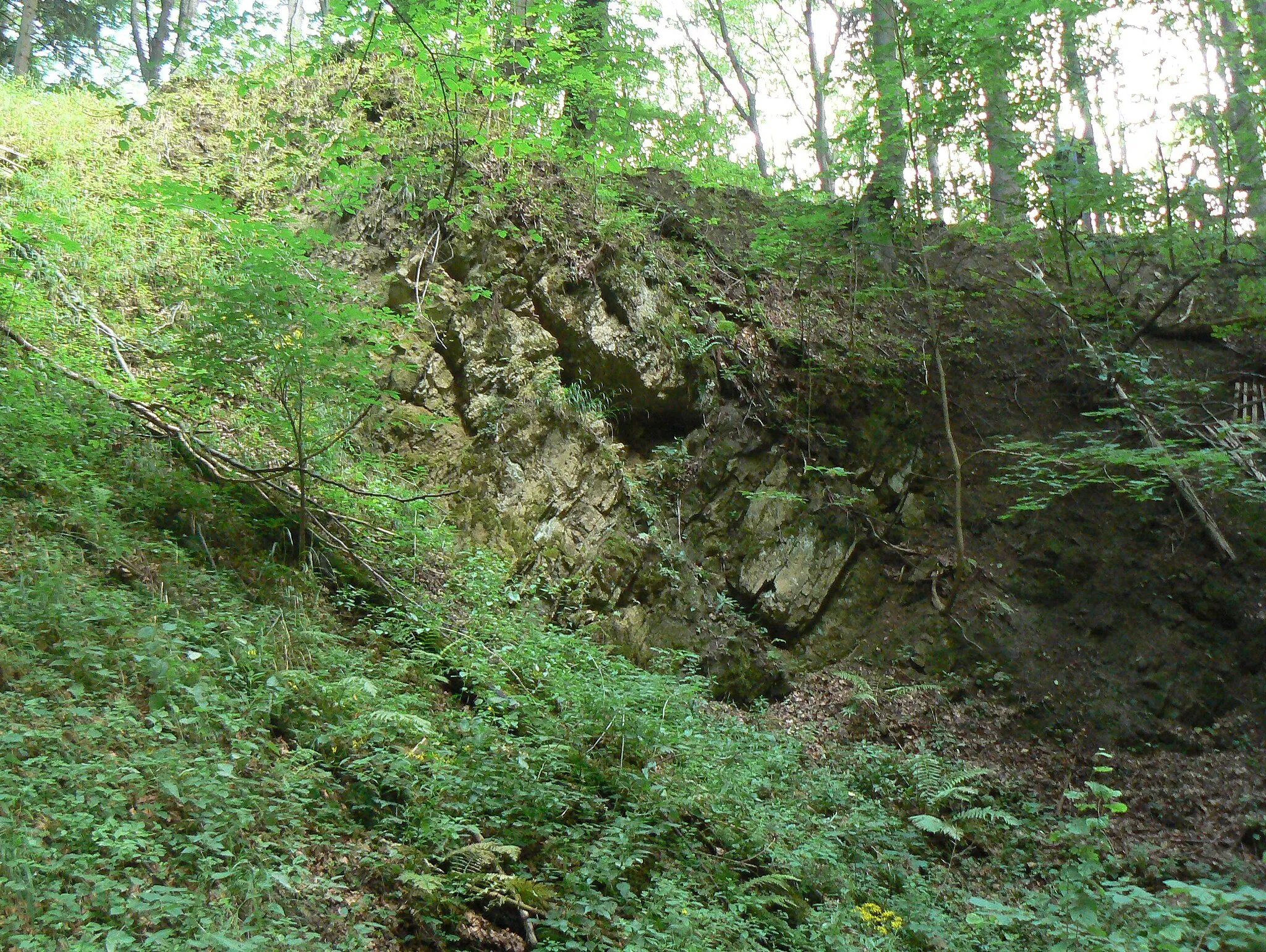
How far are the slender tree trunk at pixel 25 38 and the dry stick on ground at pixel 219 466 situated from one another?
1042 centimetres

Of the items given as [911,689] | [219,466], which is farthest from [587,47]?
[911,689]

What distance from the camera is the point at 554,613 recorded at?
276 inches

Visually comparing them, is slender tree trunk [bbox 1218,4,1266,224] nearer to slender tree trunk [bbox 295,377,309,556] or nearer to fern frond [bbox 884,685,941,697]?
fern frond [bbox 884,685,941,697]

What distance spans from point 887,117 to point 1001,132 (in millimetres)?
1622

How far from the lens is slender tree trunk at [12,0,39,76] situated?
39.8 feet

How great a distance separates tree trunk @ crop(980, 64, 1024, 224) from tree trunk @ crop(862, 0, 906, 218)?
3.25 ft

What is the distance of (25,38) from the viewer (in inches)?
486

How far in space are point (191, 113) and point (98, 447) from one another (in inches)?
271

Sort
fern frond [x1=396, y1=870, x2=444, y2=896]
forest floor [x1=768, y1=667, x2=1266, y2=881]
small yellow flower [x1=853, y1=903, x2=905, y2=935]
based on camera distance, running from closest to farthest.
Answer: fern frond [x1=396, y1=870, x2=444, y2=896] → small yellow flower [x1=853, y1=903, x2=905, y2=935] → forest floor [x1=768, y1=667, x2=1266, y2=881]

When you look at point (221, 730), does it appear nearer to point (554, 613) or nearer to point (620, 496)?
point (554, 613)

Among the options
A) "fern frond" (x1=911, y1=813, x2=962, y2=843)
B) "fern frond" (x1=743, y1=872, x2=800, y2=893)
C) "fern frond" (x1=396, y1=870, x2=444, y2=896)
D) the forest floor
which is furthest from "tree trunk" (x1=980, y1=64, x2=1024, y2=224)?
"fern frond" (x1=396, y1=870, x2=444, y2=896)

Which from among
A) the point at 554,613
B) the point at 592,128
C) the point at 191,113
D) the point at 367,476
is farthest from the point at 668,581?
the point at 191,113

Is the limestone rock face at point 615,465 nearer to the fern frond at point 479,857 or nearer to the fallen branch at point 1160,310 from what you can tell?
the fern frond at point 479,857

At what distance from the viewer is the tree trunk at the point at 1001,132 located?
28.8 feet
